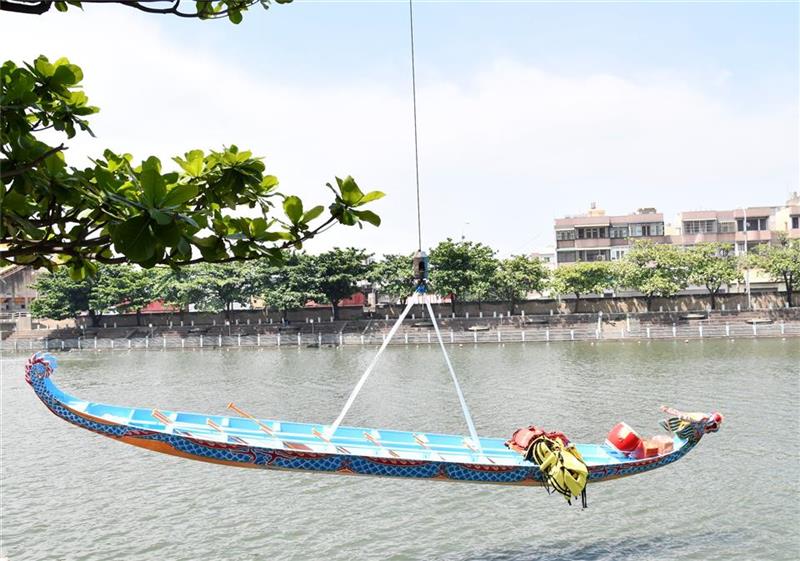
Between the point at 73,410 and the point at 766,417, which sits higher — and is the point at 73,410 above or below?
above

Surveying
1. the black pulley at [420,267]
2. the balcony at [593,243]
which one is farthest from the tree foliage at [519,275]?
the black pulley at [420,267]

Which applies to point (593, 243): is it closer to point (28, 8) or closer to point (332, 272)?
point (332, 272)

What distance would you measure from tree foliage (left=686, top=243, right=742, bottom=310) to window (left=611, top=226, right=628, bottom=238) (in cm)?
1077

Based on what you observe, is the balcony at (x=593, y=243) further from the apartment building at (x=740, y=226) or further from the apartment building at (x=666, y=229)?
the apartment building at (x=740, y=226)

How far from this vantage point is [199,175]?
3.85 m

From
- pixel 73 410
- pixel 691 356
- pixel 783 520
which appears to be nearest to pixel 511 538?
pixel 783 520

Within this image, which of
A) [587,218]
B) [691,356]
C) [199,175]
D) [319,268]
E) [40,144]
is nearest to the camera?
[40,144]

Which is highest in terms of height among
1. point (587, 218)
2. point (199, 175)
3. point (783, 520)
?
point (587, 218)

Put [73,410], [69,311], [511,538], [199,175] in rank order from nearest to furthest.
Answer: [199,175]
[73,410]
[511,538]
[69,311]

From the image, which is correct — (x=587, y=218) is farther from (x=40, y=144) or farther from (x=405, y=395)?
(x=40, y=144)

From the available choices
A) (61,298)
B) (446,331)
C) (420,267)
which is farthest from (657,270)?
(61,298)

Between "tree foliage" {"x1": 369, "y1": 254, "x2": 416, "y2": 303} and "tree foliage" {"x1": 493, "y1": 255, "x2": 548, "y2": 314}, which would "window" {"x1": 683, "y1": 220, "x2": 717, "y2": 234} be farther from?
"tree foliage" {"x1": 369, "y1": 254, "x2": 416, "y2": 303}

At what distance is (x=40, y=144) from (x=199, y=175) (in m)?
0.92

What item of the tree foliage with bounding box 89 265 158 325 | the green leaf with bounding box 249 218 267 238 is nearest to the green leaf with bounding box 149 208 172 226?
the green leaf with bounding box 249 218 267 238
